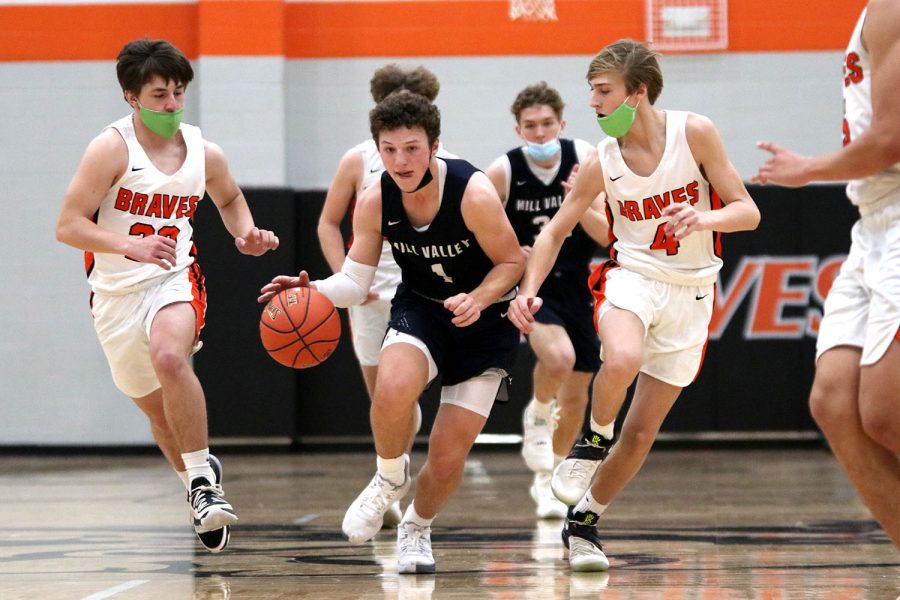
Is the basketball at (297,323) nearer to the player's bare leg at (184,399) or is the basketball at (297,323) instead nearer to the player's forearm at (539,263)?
the player's bare leg at (184,399)

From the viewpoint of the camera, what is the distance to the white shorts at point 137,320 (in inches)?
185

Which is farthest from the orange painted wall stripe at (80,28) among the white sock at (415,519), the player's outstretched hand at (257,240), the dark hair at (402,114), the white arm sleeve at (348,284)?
the white sock at (415,519)

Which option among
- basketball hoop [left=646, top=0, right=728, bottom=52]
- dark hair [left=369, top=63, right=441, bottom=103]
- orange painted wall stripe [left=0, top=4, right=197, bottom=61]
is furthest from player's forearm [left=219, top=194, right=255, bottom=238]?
basketball hoop [left=646, top=0, right=728, bottom=52]

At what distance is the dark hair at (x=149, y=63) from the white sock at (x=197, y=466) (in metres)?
1.46

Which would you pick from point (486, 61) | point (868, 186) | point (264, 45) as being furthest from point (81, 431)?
point (868, 186)

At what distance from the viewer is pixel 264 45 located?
9.92m

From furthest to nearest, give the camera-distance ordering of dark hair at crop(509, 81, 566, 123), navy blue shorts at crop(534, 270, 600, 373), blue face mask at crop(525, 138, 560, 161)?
navy blue shorts at crop(534, 270, 600, 373) → blue face mask at crop(525, 138, 560, 161) → dark hair at crop(509, 81, 566, 123)

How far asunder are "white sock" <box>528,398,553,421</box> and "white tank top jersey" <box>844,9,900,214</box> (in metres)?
3.27

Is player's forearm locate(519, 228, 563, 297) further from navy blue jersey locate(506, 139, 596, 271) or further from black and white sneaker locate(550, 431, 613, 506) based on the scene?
navy blue jersey locate(506, 139, 596, 271)

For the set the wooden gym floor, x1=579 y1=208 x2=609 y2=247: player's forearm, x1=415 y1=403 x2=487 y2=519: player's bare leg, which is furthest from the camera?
x1=579 y1=208 x2=609 y2=247: player's forearm

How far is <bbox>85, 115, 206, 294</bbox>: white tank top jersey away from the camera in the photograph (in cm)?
469

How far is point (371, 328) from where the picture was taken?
5.69 metres

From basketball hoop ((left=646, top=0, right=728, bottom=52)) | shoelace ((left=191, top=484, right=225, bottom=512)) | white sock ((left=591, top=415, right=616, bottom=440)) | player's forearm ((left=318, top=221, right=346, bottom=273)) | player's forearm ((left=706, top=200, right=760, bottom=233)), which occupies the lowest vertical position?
shoelace ((left=191, top=484, right=225, bottom=512))

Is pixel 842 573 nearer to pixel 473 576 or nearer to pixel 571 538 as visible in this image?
pixel 571 538
